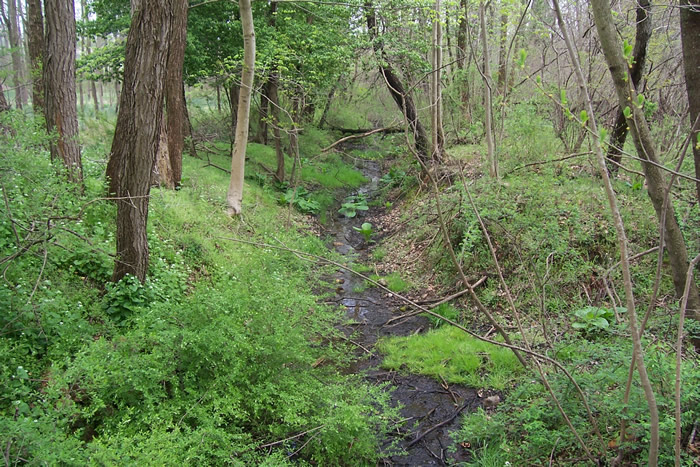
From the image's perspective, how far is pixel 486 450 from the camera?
400 cm

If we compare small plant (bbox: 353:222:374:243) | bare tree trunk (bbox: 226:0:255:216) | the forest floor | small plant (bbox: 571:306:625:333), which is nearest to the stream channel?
the forest floor

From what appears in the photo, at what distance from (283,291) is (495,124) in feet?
20.7

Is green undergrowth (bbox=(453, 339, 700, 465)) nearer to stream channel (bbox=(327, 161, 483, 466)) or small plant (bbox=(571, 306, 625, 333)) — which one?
stream channel (bbox=(327, 161, 483, 466))

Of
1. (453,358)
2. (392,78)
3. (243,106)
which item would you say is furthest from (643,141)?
(392,78)

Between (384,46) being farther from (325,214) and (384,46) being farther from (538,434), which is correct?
(538,434)

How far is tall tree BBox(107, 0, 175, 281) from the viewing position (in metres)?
4.59

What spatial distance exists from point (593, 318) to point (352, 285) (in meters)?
4.29

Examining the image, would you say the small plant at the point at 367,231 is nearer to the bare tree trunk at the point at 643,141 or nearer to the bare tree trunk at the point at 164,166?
the bare tree trunk at the point at 164,166

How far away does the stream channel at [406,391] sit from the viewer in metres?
4.33

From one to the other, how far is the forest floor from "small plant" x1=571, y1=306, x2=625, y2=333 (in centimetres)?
140

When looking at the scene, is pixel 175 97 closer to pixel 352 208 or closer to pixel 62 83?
pixel 62 83

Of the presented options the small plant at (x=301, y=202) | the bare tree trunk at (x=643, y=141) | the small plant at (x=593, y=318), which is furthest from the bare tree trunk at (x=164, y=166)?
the bare tree trunk at (x=643, y=141)

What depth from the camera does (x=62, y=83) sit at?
20.8ft

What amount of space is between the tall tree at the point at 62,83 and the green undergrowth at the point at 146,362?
525mm
